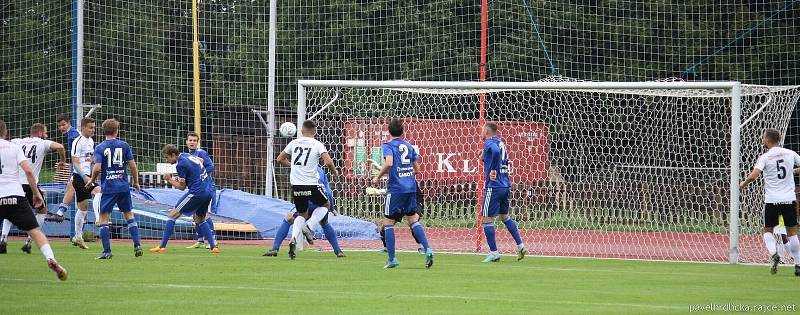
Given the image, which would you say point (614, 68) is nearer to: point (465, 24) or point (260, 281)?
point (465, 24)

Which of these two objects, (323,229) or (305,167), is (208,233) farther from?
(305,167)

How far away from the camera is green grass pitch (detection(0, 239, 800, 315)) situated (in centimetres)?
1073

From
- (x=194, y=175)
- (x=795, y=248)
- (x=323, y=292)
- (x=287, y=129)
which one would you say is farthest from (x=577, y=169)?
(x=323, y=292)

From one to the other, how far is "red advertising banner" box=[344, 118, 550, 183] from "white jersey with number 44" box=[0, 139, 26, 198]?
32.5ft

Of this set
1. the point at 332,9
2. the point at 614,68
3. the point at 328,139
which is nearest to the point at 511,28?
the point at 614,68

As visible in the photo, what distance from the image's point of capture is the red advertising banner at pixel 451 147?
22.6 meters

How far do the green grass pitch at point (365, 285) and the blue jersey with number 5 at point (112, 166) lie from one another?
1.03 meters

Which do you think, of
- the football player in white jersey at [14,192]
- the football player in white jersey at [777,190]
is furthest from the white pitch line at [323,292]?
the football player in white jersey at [777,190]

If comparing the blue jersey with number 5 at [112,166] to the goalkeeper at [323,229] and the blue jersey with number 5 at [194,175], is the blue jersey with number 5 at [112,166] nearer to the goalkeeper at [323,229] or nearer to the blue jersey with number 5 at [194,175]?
the blue jersey with number 5 at [194,175]

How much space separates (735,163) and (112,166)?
9293 mm

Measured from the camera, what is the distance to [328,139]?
22.4m

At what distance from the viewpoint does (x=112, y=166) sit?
17.1 m

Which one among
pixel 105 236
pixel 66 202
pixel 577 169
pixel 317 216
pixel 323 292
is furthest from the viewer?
pixel 577 169

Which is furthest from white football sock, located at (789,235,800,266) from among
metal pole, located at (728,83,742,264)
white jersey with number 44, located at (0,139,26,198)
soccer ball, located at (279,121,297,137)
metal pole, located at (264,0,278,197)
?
soccer ball, located at (279,121,297,137)
